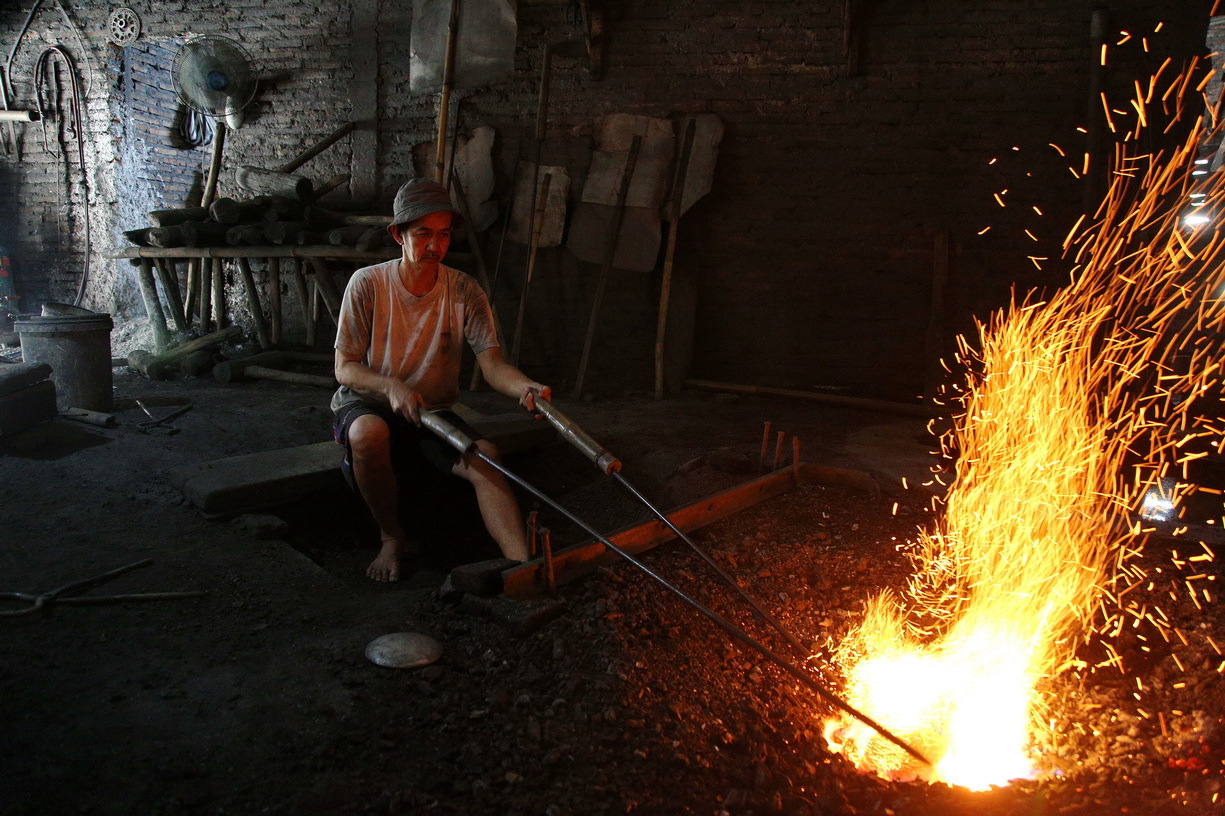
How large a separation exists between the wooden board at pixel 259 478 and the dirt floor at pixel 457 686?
104 mm

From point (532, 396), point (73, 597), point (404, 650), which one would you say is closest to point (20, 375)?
point (73, 597)

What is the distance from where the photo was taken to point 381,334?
4.08 m

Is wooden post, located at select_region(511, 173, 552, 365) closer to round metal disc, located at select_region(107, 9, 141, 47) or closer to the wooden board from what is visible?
the wooden board

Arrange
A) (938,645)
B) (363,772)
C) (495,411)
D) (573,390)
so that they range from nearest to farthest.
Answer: (363,772), (938,645), (495,411), (573,390)

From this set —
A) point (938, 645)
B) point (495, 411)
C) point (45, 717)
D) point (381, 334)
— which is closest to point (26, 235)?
point (495, 411)

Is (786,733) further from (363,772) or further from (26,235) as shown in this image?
(26,235)

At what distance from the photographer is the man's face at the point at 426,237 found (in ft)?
12.7

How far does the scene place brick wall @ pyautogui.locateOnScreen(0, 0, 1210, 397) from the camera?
24.1 ft

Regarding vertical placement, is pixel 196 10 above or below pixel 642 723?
above

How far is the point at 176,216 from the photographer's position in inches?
345

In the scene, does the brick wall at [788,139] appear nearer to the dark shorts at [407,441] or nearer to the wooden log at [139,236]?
the wooden log at [139,236]

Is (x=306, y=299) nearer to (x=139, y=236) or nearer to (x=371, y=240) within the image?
(x=371, y=240)

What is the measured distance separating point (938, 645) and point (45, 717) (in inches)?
138

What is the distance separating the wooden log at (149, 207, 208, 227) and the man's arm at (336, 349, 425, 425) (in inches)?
238
